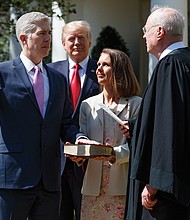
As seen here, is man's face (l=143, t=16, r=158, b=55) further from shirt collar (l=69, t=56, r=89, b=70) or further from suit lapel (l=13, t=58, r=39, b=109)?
shirt collar (l=69, t=56, r=89, b=70)

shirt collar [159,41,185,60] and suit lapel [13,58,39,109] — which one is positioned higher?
shirt collar [159,41,185,60]

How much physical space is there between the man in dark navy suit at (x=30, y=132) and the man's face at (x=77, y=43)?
80 centimetres

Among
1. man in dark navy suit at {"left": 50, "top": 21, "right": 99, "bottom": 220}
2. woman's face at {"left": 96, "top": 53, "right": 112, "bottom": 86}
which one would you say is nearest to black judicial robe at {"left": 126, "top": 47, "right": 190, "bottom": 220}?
woman's face at {"left": 96, "top": 53, "right": 112, "bottom": 86}

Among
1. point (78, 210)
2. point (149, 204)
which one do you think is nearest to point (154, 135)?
point (149, 204)

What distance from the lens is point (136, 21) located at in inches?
470

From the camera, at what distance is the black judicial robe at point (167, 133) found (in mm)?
3328

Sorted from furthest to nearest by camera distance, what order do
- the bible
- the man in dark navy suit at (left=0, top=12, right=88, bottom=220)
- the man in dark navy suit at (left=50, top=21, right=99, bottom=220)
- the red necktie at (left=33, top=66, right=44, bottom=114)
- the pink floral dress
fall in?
the man in dark navy suit at (left=50, top=21, right=99, bottom=220) → the pink floral dress → the red necktie at (left=33, top=66, right=44, bottom=114) → the man in dark navy suit at (left=0, top=12, right=88, bottom=220) → the bible

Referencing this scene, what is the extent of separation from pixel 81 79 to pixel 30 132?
1.14 meters

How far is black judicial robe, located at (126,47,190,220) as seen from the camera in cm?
333

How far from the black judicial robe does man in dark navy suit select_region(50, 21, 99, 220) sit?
1215mm

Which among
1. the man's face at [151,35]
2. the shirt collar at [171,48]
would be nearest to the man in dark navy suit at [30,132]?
the man's face at [151,35]

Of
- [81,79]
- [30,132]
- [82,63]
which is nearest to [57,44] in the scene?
[82,63]

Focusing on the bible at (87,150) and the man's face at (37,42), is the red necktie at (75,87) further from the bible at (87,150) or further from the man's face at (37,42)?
the bible at (87,150)

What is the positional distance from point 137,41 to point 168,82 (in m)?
8.74
